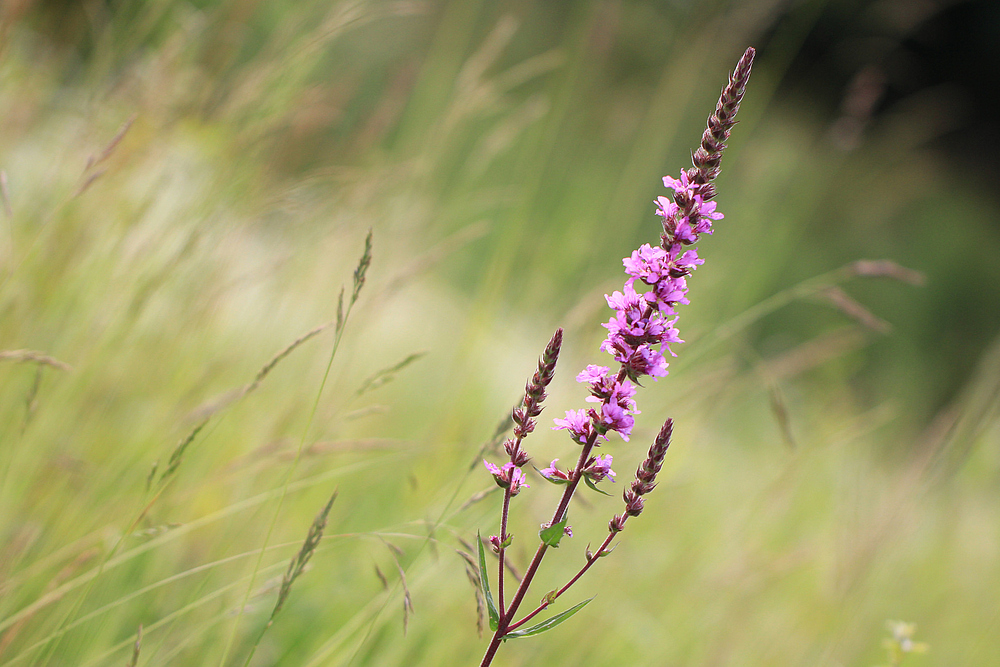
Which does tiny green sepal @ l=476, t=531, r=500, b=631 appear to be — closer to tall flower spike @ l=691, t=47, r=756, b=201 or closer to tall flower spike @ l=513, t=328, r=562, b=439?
tall flower spike @ l=513, t=328, r=562, b=439

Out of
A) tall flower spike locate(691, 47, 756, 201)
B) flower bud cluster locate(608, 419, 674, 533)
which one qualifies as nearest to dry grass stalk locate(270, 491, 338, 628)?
flower bud cluster locate(608, 419, 674, 533)

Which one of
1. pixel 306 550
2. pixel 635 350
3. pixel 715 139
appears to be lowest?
pixel 306 550

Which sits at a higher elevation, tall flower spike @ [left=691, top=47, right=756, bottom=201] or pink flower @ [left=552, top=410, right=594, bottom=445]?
tall flower spike @ [left=691, top=47, right=756, bottom=201]

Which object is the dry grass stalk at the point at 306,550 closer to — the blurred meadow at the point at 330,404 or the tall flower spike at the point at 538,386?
the blurred meadow at the point at 330,404

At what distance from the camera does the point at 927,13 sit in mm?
1957

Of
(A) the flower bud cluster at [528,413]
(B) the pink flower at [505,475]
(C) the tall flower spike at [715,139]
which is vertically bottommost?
(B) the pink flower at [505,475]

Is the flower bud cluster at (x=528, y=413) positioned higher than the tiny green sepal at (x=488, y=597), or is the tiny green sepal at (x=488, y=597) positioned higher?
the flower bud cluster at (x=528, y=413)

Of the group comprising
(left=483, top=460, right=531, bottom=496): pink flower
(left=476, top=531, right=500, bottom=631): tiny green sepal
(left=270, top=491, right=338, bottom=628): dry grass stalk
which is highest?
(left=483, top=460, right=531, bottom=496): pink flower

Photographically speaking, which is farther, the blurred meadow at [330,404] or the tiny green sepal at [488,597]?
the blurred meadow at [330,404]

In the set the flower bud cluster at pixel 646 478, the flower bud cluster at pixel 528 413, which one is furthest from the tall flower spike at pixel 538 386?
the flower bud cluster at pixel 646 478

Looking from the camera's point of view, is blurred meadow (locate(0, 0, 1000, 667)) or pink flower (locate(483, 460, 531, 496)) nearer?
pink flower (locate(483, 460, 531, 496))

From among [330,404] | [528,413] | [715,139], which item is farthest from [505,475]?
[330,404]

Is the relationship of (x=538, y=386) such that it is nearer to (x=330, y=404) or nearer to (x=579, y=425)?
(x=579, y=425)

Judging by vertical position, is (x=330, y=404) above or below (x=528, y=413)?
below
